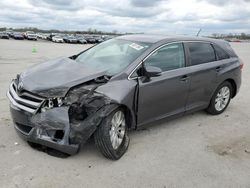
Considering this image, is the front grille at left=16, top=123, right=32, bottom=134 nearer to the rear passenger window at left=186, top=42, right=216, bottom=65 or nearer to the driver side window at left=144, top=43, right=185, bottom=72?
the driver side window at left=144, top=43, right=185, bottom=72

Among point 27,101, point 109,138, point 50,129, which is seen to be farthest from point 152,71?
point 27,101

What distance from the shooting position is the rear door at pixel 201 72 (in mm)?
5230

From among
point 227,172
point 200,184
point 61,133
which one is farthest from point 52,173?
point 227,172

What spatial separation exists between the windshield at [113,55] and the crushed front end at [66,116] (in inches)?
25.8

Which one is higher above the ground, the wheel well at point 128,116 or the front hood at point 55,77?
the front hood at point 55,77

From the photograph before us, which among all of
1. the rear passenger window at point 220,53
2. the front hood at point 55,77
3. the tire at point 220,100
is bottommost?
the tire at point 220,100

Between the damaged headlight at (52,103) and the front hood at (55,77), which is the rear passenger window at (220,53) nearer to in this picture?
the front hood at (55,77)

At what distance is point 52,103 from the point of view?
3.71 metres

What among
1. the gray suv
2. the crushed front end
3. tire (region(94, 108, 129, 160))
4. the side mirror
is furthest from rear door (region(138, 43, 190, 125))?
the crushed front end

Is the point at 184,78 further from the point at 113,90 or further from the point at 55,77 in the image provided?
the point at 55,77

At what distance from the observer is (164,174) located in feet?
12.2

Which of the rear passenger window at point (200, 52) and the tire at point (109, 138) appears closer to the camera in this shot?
the tire at point (109, 138)

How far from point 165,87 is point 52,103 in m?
1.82

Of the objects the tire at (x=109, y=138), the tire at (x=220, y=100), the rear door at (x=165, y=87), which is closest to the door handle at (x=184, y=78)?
the rear door at (x=165, y=87)
